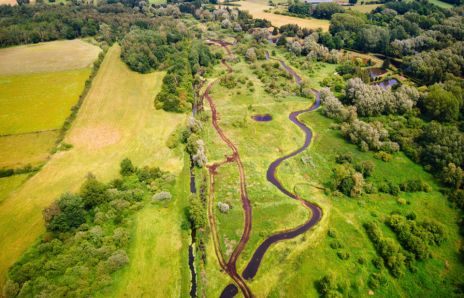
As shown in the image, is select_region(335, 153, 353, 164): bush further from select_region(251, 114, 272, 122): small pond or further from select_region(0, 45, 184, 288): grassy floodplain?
select_region(0, 45, 184, 288): grassy floodplain

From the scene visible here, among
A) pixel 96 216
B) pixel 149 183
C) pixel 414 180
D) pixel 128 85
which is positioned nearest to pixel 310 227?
pixel 414 180

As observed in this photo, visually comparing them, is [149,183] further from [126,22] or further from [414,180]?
[126,22]

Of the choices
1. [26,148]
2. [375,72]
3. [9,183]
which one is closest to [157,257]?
[9,183]

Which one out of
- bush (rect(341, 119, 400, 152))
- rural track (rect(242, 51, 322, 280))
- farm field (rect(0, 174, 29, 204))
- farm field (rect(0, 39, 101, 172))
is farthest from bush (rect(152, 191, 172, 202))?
bush (rect(341, 119, 400, 152))

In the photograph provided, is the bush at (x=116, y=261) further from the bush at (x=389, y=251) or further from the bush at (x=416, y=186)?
the bush at (x=416, y=186)

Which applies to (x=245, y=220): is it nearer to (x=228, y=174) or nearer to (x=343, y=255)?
(x=228, y=174)

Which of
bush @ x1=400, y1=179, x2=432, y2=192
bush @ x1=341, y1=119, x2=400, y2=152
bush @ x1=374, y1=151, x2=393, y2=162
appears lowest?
bush @ x1=400, y1=179, x2=432, y2=192

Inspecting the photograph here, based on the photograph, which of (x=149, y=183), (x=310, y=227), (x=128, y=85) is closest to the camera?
(x=310, y=227)

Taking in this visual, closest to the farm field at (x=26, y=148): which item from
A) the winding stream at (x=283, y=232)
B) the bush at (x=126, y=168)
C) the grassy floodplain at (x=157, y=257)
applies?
the bush at (x=126, y=168)
